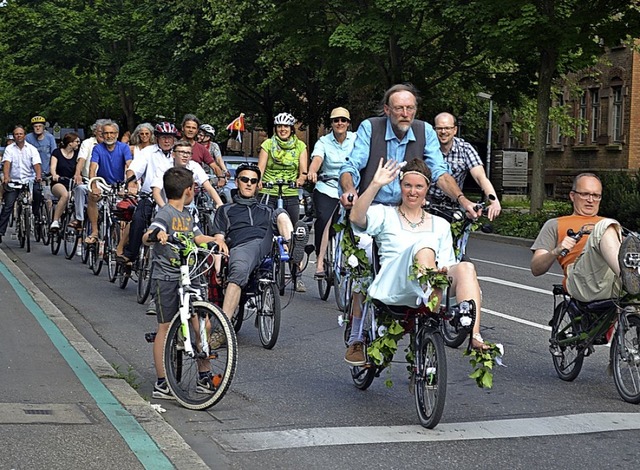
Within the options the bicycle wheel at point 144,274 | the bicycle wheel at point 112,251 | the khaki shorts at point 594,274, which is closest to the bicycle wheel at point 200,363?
the khaki shorts at point 594,274

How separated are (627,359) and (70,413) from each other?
3523 mm

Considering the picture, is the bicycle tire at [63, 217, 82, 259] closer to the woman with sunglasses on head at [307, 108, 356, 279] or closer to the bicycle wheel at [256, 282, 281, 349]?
the woman with sunglasses on head at [307, 108, 356, 279]

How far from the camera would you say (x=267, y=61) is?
4244cm

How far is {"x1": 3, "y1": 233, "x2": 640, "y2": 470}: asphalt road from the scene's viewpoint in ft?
21.7

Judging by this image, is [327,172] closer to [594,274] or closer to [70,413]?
[594,274]

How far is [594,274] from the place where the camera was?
8.66 m

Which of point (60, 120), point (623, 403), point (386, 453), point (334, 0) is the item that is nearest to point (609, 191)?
point (334, 0)

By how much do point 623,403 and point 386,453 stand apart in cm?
218

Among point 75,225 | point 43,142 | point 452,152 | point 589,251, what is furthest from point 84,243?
point 589,251

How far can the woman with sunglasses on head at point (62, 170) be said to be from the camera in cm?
1895

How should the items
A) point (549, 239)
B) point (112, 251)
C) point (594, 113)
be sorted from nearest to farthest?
point (549, 239)
point (112, 251)
point (594, 113)

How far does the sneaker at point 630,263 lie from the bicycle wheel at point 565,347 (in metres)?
0.93

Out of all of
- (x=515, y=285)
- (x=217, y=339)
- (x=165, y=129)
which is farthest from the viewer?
(x=515, y=285)

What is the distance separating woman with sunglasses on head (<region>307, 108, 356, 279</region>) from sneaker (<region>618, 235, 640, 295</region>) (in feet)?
19.8
